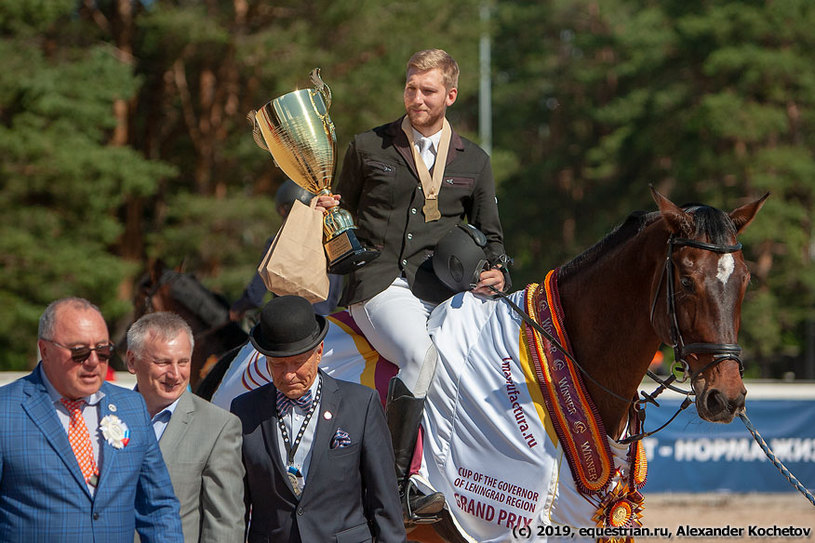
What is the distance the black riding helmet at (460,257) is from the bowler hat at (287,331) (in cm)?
132

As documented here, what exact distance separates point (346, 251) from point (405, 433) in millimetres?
928

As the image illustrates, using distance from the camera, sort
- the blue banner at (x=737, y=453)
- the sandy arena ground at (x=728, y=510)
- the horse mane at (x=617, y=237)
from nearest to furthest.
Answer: the horse mane at (x=617, y=237)
the sandy arena ground at (x=728, y=510)
the blue banner at (x=737, y=453)

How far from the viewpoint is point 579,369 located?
474cm

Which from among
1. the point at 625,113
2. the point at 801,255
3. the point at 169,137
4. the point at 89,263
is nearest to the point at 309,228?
the point at 89,263

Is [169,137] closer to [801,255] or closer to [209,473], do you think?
[801,255]

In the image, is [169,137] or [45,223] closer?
[45,223]

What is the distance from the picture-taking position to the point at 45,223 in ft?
60.2

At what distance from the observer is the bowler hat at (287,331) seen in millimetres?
3662

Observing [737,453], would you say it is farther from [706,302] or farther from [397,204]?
[706,302]

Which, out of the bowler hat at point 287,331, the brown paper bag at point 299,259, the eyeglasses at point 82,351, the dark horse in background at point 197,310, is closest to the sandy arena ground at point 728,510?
the dark horse in background at point 197,310

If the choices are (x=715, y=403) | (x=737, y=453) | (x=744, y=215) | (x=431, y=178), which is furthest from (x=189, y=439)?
(x=737, y=453)

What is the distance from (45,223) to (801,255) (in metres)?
18.4

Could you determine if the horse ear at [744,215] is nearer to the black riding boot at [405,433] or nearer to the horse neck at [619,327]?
the horse neck at [619,327]

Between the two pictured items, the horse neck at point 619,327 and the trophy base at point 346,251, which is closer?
the horse neck at point 619,327
